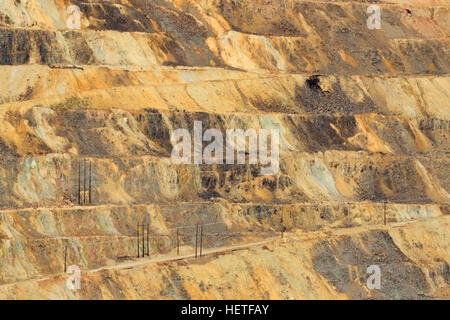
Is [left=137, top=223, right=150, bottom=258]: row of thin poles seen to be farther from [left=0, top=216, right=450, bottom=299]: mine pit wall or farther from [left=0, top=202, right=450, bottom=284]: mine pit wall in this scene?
[left=0, top=216, right=450, bottom=299]: mine pit wall

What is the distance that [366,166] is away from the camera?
91.3 m

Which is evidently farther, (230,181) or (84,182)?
(230,181)

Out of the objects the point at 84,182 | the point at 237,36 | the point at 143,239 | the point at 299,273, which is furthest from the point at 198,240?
the point at 237,36

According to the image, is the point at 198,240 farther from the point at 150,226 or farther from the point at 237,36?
the point at 237,36

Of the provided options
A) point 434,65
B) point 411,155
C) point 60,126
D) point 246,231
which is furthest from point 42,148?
point 434,65

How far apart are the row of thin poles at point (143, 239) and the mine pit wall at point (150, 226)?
0.24 meters

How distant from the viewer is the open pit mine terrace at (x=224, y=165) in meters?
73.8

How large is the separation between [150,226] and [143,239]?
2266 mm

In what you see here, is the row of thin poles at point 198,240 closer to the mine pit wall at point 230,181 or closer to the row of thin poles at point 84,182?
the mine pit wall at point 230,181

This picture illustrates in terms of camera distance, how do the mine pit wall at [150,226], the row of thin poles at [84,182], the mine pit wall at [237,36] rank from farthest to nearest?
the mine pit wall at [237,36]
the row of thin poles at [84,182]
the mine pit wall at [150,226]

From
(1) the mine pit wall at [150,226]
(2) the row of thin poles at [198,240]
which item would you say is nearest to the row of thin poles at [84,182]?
(1) the mine pit wall at [150,226]

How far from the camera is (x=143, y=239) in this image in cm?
7581

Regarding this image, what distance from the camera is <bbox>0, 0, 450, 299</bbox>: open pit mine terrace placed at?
242 ft

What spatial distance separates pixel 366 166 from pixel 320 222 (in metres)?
8.79
